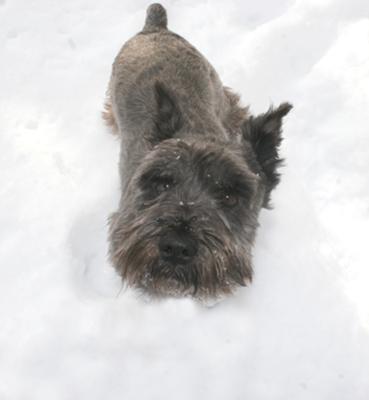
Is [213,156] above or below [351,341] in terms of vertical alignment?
above

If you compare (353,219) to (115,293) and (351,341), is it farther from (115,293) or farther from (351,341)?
(115,293)

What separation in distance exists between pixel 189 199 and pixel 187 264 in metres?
0.68

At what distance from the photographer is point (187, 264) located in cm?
390

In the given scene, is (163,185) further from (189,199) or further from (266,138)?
(266,138)

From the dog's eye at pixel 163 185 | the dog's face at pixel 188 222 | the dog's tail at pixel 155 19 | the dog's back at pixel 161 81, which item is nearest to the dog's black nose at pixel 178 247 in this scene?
the dog's face at pixel 188 222

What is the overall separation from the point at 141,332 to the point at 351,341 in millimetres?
2347

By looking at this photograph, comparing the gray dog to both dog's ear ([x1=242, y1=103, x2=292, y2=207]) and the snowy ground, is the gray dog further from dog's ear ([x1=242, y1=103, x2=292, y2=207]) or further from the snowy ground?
the snowy ground

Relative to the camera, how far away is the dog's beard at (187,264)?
12.9 feet

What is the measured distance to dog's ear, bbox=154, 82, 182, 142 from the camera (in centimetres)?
493

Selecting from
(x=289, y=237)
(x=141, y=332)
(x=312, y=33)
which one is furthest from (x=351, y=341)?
(x=312, y=33)

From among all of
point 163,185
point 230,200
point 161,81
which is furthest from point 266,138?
point 161,81

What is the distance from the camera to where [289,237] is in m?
6.07

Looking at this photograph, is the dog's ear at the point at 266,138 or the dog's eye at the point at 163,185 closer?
the dog's eye at the point at 163,185

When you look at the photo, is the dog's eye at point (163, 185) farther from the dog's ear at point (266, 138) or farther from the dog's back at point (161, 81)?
the dog's ear at point (266, 138)
